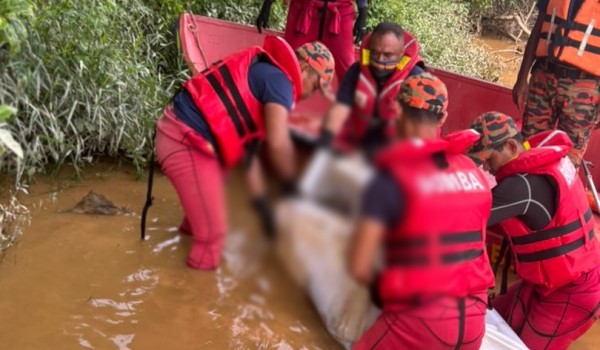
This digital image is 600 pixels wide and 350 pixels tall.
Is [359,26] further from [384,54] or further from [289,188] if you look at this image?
[289,188]

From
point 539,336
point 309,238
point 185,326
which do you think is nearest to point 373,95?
point 309,238

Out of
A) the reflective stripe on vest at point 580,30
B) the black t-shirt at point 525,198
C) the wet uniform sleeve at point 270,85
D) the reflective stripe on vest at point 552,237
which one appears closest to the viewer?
the wet uniform sleeve at point 270,85

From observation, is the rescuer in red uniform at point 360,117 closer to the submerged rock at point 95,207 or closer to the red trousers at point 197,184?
the red trousers at point 197,184

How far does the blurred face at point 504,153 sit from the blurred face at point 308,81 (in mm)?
2016

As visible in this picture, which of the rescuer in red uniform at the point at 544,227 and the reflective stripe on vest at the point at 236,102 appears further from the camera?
the rescuer in red uniform at the point at 544,227

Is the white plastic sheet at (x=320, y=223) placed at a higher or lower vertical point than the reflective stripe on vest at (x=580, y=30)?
lower

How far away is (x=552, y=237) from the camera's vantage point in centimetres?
276

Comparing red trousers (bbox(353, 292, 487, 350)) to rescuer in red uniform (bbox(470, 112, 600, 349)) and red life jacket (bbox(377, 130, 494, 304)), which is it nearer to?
rescuer in red uniform (bbox(470, 112, 600, 349))

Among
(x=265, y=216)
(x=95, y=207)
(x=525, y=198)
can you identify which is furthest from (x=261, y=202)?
(x=95, y=207)

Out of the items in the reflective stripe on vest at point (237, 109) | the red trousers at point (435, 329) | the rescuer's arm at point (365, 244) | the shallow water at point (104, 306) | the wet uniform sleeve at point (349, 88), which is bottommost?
the shallow water at point (104, 306)

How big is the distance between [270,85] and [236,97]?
4 centimetres

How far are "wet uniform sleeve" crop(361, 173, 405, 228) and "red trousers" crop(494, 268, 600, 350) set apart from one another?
9.23 ft

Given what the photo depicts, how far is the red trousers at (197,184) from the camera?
1.79 feet

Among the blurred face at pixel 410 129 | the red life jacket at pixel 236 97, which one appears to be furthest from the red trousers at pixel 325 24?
the blurred face at pixel 410 129
